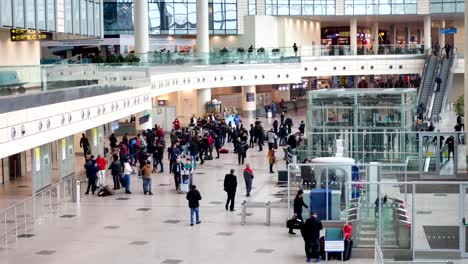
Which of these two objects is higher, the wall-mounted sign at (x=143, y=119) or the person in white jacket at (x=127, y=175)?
the wall-mounted sign at (x=143, y=119)

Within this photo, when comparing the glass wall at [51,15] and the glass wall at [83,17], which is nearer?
the glass wall at [51,15]

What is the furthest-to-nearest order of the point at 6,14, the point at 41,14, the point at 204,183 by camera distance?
1. the point at 41,14
2. the point at 6,14
3. the point at 204,183

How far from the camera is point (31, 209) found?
2614 centimetres

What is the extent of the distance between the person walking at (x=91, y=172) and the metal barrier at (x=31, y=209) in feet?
2.11

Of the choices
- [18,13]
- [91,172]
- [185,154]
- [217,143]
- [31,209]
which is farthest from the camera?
[217,143]

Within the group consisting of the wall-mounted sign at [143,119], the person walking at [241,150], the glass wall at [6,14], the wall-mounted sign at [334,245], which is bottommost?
the wall-mounted sign at [334,245]

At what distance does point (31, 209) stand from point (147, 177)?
16.5 ft

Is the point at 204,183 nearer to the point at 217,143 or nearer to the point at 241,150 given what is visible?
the point at 241,150

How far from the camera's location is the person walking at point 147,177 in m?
30.3

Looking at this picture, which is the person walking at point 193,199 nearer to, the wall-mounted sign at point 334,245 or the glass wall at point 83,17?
the wall-mounted sign at point 334,245

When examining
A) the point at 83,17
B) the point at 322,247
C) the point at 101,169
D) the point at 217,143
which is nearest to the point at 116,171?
the point at 101,169

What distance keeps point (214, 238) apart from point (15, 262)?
15.3 feet

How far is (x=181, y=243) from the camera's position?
22906 millimetres

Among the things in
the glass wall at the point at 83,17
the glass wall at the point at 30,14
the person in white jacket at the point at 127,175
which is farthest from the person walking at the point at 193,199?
the glass wall at the point at 83,17
